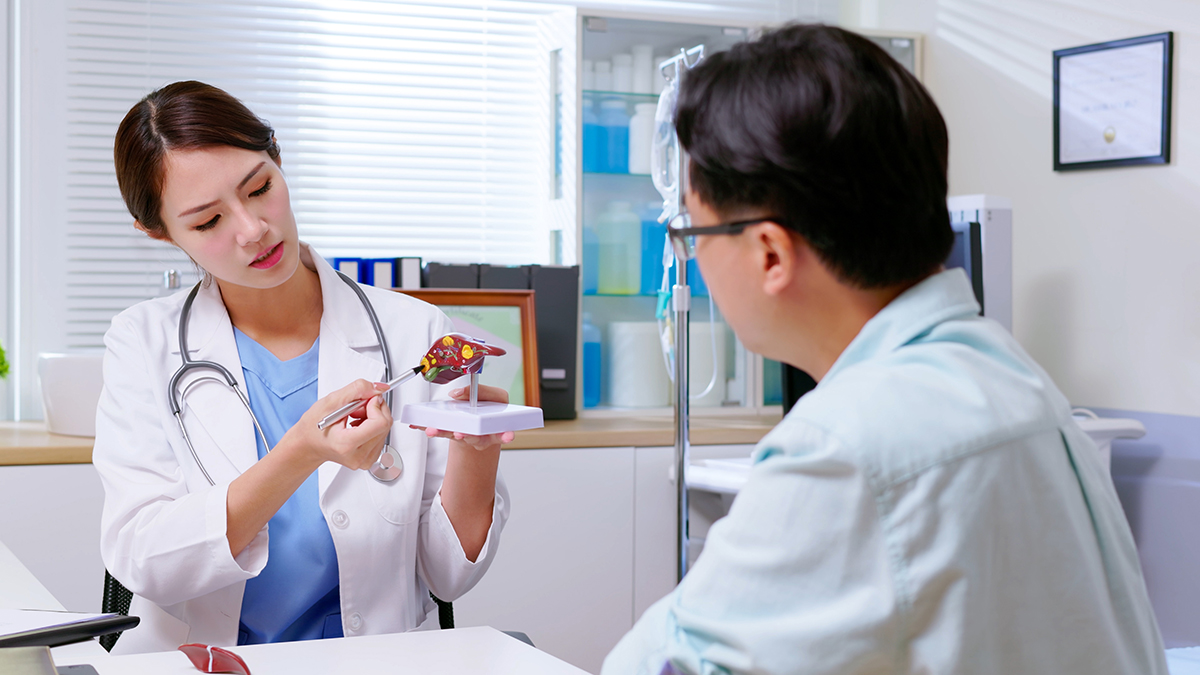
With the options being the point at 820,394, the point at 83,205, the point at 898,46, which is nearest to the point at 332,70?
the point at 83,205

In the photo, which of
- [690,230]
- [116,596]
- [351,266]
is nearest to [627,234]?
[351,266]

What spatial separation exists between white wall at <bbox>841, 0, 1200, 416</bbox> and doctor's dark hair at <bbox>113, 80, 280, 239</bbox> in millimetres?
1909

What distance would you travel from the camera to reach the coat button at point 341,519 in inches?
56.7

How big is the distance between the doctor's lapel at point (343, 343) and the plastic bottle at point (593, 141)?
1.30 metres

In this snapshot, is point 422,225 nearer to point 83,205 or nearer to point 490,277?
point 490,277

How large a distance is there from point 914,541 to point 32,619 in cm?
95

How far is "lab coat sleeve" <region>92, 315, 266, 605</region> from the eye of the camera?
1.32m

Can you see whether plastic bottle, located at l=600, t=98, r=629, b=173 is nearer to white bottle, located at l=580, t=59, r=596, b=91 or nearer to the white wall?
white bottle, located at l=580, t=59, r=596, b=91

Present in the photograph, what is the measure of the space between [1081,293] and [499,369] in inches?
56.9

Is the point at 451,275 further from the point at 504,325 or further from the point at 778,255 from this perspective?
the point at 778,255

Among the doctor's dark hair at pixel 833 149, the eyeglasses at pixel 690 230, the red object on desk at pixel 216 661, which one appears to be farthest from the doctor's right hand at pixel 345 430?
the doctor's dark hair at pixel 833 149

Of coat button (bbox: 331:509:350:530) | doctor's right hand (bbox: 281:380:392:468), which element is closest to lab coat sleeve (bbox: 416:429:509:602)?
coat button (bbox: 331:509:350:530)

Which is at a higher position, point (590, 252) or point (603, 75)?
point (603, 75)

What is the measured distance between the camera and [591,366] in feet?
9.29
